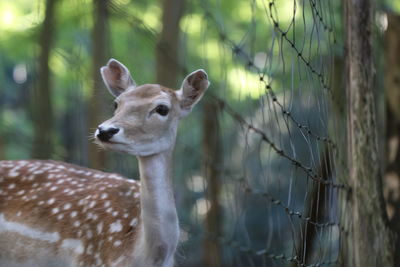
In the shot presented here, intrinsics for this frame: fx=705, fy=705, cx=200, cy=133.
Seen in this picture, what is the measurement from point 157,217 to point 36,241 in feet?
2.84

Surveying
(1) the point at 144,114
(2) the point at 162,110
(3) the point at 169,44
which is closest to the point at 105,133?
(1) the point at 144,114

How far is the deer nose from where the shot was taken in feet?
10.3

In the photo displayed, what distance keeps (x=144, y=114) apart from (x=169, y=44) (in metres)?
4.41

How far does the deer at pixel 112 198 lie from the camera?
3531mm

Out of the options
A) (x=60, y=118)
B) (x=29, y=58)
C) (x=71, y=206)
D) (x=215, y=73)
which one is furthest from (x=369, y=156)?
(x=60, y=118)

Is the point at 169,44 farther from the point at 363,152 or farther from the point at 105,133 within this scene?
the point at 105,133

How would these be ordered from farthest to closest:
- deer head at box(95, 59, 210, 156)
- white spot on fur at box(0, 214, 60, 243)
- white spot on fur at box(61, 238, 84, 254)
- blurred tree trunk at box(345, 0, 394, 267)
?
white spot on fur at box(0, 214, 60, 243), white spot on fur at box(61, 238, 84, 254), blurred tree trunk at box(345, 0, 394, 267), deer head at box(95, 59, 210, 156)

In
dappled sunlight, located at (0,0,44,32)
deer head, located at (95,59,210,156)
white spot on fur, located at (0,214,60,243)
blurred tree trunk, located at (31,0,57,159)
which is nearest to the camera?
deer head, located at (95,59,210,156)

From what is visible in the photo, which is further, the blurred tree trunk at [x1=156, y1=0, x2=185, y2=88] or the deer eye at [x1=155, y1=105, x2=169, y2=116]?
the blurred tree trunk at [x1=156, y1=0, x2=185, y2=88]

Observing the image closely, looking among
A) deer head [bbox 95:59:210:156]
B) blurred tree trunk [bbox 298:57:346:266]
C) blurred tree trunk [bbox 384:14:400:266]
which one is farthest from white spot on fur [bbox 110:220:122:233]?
blurred tree trunk [bbox 384:14:400:266]

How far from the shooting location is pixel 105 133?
3.16 metres

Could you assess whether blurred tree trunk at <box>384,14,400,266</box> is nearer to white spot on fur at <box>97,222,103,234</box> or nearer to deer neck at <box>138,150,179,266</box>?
deer neck at <box>138,150,179,266</box>

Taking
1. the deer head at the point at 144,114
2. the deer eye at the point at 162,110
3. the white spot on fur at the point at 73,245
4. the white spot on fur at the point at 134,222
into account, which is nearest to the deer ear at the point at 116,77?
the deer head at the point at 144,114

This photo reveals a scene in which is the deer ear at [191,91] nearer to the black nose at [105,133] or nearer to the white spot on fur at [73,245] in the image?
the black nose at [105,133]
